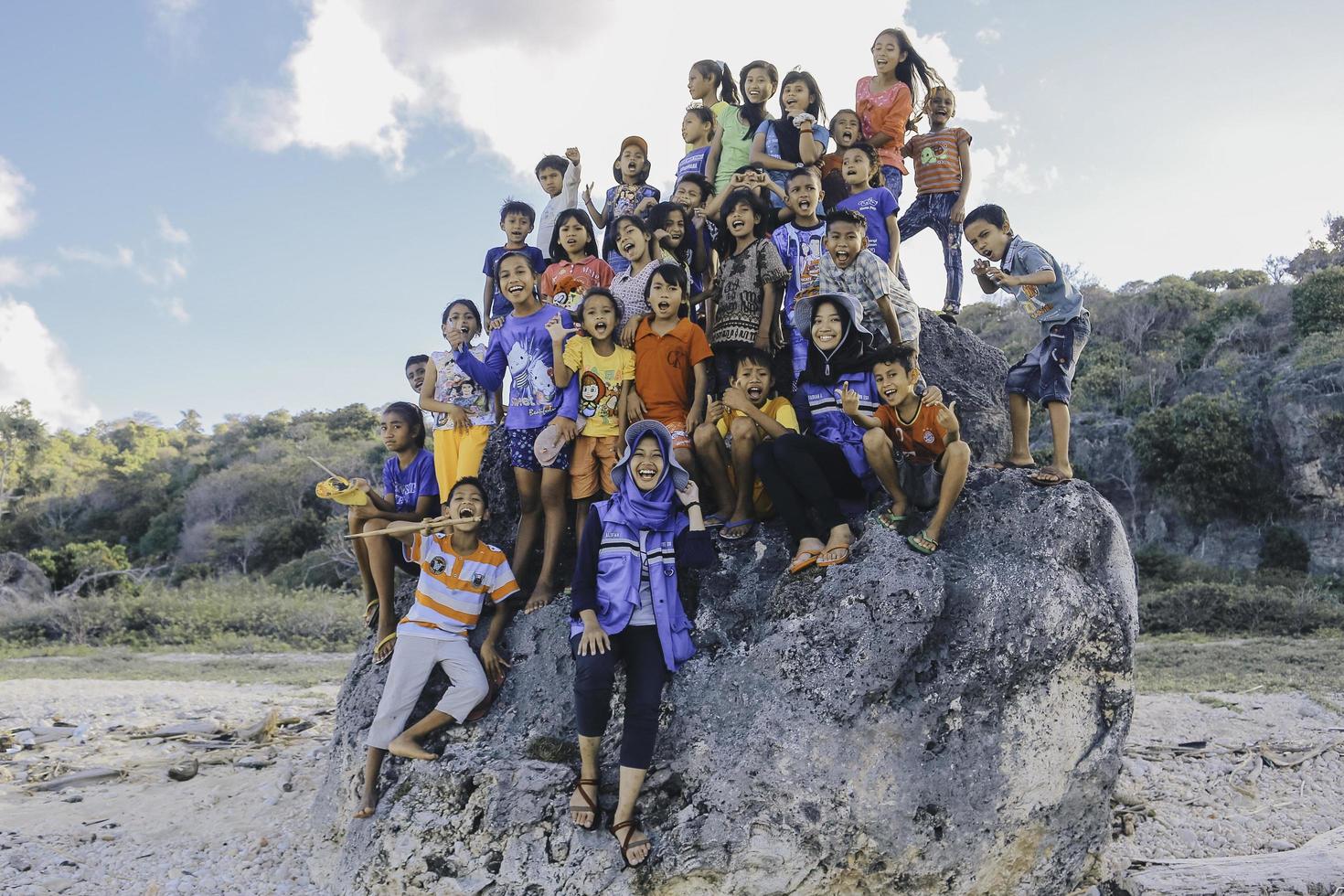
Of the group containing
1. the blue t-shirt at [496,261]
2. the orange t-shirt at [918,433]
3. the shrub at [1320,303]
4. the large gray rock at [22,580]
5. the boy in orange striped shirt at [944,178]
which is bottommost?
the large gray rock at [22,580]

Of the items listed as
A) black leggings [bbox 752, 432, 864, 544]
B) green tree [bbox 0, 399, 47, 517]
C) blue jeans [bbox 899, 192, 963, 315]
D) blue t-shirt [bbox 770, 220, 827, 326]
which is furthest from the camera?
green tree [bbox 0, 399, 47, 517]

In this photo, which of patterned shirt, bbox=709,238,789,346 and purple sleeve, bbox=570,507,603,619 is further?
patterned shirt, bbox=709,238,789,346

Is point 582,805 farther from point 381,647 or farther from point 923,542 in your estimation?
point 923,542

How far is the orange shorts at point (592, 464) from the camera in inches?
188

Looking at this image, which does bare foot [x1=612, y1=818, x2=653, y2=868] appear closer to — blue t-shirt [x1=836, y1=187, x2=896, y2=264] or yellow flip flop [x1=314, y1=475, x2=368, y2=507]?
yellow flip flop [x1=314, y1=475, x2=368, y2=507]

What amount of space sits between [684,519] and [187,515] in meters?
32.2

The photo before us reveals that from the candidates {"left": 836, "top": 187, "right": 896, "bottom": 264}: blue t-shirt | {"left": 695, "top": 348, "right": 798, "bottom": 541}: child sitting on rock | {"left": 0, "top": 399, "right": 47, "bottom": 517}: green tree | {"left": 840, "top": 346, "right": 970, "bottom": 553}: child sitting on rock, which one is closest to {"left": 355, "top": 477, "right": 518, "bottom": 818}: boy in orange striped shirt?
{"left": 695, "top": 348, "right": 798, "bottom": 541}: child sitting on rock

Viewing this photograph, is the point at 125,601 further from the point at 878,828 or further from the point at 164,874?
the point at 878,828

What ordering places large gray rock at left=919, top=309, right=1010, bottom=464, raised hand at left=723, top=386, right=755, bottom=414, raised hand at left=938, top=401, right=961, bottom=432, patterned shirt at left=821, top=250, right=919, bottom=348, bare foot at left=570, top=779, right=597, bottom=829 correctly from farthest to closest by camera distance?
large gray rock at left=919, top=309, right=1010, bottom=464, patterned shirt at left=821, top=250, right=919, bottom=348, raised hand at left=723, top=386, right=755, bottom=414, raised hand at left=938, top=401, right=961, bottom=432, bare foot at left=570, top=779, right=597, bottom=829

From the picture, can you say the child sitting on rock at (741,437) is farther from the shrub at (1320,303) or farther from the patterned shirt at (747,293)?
the shrub at (1320,303)

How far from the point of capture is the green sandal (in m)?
3.88

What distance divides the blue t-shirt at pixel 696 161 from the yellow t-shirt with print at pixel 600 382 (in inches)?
91.7

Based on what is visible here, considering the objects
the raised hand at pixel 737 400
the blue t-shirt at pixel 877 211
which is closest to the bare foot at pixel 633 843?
the raised hand at pixel 737 400

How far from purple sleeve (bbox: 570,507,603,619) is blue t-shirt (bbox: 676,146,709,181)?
3564mm
